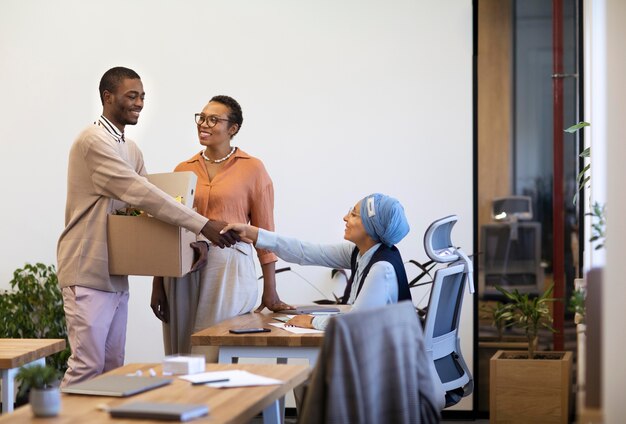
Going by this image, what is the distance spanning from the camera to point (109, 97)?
13.0 ft

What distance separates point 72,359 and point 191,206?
2.61 feet

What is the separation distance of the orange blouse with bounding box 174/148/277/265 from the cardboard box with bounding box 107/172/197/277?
42 centimetres

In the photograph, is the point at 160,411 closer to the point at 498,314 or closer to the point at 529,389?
the point at 529,389

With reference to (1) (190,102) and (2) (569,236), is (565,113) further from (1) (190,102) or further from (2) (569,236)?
(1) (190,102)

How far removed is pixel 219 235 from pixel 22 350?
98cm

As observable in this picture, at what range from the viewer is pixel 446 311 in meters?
3.82

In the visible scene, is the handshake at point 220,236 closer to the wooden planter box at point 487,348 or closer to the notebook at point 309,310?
the notebook at point 309,310

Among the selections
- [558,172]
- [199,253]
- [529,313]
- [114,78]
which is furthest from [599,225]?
[558,172]

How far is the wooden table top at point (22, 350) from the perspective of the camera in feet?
10.6

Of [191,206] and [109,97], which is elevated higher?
[109,97]

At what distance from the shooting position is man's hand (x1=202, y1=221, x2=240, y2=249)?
400 centimetres

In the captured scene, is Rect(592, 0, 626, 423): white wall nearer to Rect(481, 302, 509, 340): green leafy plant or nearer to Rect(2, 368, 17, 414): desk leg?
Rect(2, 368, 17, 414): desk leg

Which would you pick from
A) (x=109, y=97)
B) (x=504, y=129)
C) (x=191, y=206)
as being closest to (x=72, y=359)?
(x=191, y=206)

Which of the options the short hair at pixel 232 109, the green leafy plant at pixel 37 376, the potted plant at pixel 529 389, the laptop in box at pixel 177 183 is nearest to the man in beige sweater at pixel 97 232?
the laptop in box at pixel 177 183
